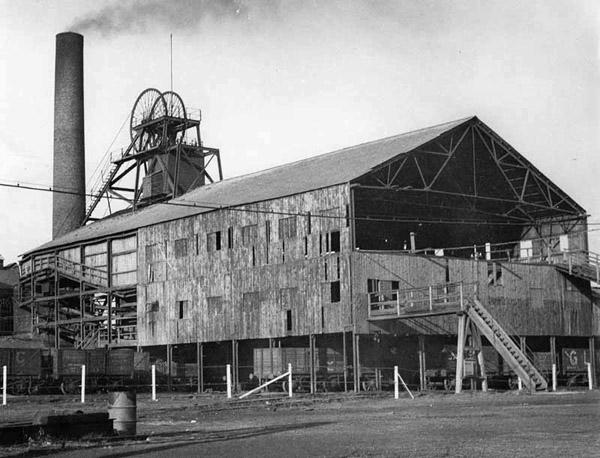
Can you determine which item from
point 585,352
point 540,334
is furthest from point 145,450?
point 585,352

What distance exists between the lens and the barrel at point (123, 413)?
16922 mm

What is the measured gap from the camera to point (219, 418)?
23750 mm

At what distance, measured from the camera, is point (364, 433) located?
16.3 meters

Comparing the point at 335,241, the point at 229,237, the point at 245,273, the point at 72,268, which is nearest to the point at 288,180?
the point at 229,237

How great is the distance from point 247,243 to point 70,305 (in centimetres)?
2298

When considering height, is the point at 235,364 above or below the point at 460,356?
below

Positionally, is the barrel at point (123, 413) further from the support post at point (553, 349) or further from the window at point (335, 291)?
the support post at point (553, 349)

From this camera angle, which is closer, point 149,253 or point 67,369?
point 67,369

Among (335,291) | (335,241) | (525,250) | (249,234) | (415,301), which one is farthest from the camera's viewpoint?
(525,250)

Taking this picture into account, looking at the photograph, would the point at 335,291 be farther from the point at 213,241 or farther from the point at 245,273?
the point at 213,241

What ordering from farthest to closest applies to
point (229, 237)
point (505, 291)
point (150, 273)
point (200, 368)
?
point (150, 273) → point (200, 368) → point (229, 237) → point (505, 291)

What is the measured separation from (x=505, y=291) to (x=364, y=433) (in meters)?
30.3

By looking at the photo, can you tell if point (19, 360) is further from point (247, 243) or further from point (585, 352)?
point (585, 352)

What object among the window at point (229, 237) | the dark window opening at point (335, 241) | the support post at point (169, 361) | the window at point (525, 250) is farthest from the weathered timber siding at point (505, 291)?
the support post at point (169, 361)
